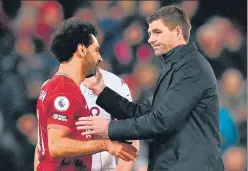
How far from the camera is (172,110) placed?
5.49 feet

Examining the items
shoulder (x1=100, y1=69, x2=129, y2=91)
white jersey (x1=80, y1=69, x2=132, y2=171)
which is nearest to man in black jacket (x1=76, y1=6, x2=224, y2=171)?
white jersey (x1=80, y1=69, x2=132, y2=171)

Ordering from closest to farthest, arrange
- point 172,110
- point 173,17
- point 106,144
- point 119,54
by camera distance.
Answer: point 172,110 → point 106,144 → point 173,17 → point 119,54

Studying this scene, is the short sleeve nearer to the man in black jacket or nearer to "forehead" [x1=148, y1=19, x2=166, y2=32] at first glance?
the man in black jacket

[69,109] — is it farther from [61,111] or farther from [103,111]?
[103,111]

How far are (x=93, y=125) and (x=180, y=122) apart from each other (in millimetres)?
297

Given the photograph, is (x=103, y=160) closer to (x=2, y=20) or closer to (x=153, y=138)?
(x=153, y=138)

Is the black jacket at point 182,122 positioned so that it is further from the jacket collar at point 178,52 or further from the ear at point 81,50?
the ear at point 81,50

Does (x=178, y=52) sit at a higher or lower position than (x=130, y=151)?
higher

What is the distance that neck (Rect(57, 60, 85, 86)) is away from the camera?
1837 mm

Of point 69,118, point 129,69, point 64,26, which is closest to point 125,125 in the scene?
point 69,118

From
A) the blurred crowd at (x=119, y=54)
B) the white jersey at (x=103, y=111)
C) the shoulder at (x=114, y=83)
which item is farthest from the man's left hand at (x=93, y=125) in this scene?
the blurred crowd at (x=119, y=54)

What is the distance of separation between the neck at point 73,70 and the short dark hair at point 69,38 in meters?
0.02

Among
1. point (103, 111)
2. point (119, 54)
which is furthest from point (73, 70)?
point (119, 54)

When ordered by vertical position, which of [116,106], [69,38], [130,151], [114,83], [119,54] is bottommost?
[119,54]
